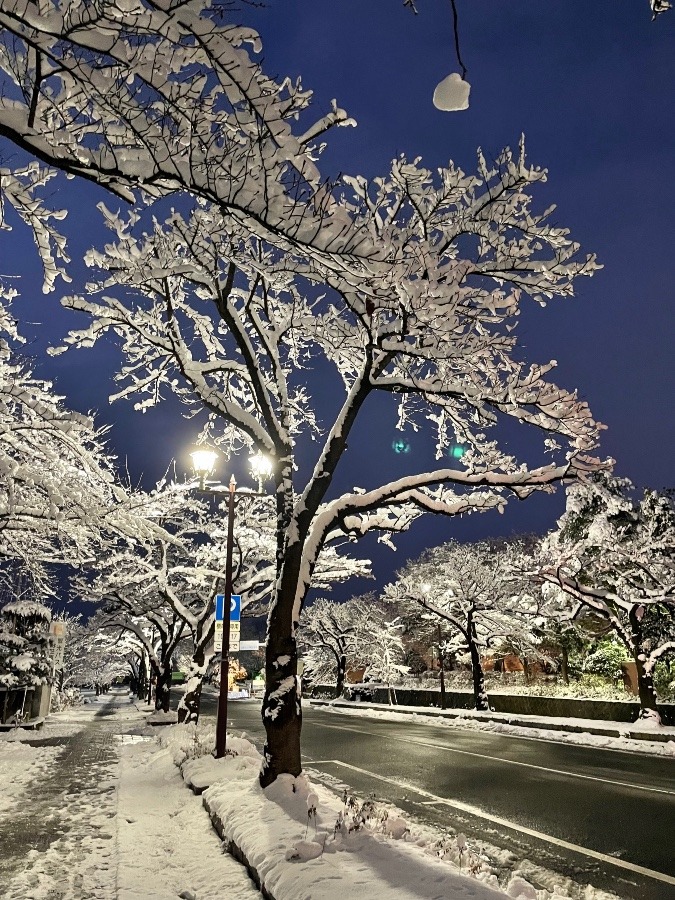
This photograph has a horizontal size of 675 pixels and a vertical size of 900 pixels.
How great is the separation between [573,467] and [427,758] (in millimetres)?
10052

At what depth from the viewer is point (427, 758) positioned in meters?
15.2

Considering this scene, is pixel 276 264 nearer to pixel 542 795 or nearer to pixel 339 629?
pixel 542 795

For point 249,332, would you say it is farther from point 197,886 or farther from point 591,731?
point 591,731

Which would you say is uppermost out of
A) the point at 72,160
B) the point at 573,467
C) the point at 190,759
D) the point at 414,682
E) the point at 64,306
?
the point at 64,306

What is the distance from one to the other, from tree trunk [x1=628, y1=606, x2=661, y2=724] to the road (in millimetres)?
3687

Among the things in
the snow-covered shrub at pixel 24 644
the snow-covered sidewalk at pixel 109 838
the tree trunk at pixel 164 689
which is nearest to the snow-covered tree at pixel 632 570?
the snow-covered sidewalk at pixel 109 838

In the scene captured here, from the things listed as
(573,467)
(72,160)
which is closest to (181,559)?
(573,467)

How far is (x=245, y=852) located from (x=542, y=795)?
6.52 m

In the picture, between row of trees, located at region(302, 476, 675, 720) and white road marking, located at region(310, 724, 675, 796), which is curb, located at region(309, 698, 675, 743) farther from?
white road marking, located at region(310, 724, 675, 796)

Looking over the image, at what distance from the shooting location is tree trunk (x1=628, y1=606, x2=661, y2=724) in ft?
65.0

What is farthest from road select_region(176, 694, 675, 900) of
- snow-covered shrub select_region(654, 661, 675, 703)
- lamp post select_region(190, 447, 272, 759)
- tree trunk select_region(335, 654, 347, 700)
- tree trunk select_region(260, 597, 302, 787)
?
tree trunk select_region(335, 654, 347, 700)

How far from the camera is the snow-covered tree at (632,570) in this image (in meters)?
20.3

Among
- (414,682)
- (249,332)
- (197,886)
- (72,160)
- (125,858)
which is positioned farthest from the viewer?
(414,682)

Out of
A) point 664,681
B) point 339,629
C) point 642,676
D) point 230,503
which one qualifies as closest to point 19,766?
point 230,503
